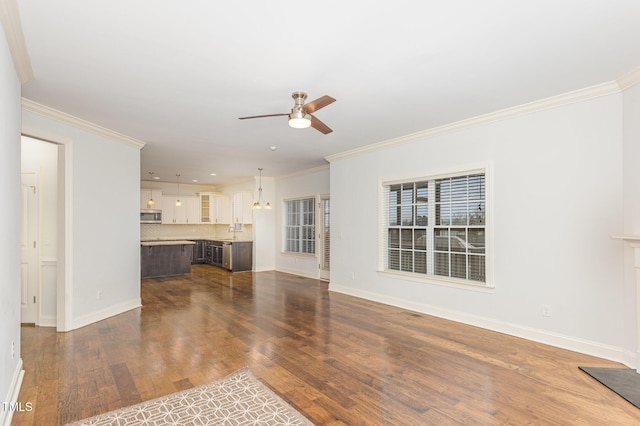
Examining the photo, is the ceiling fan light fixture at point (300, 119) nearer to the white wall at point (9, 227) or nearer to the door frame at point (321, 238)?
the white wall at point (9, 227)

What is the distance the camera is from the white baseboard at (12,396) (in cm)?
224

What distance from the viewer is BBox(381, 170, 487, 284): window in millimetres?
4625

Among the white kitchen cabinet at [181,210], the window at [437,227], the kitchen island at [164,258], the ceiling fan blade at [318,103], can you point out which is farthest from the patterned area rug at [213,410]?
the white kitchen cabinet at [181,210]

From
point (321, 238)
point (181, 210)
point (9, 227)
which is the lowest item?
point (321, 238)

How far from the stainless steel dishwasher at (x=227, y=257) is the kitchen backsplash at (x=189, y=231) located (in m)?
0.74

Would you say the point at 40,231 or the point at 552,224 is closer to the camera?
the point at 552,224

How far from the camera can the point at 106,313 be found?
4.90 m

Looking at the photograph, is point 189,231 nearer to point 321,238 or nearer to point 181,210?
point 181,210

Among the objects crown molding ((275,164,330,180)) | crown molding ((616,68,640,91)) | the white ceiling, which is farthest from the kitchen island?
crown molding ((616,68,640,91))

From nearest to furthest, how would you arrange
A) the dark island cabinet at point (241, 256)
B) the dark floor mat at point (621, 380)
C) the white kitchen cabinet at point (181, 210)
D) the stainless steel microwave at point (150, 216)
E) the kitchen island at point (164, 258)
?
the dark floor mat at point (621, 380)
the kitchen island at point (164, 258)
the dark island cabinet at point (241, 256)
the stainless steel microwave at point (150, 216)
the white kitchen cabinet at point (181, 210)

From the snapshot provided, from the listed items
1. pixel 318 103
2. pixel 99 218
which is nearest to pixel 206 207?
pixel 99 218

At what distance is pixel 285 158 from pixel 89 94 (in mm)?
3862

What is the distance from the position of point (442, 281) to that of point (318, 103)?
10.8 feet

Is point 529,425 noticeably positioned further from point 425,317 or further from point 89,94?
point 89,94
